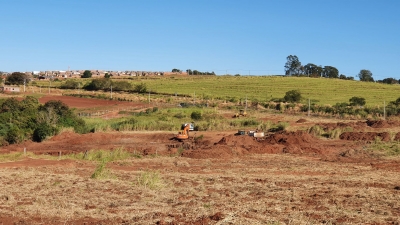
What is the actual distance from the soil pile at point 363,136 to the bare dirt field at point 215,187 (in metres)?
2.03

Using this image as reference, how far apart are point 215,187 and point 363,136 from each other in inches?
828

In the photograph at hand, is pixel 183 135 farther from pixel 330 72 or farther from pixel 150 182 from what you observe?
pixel 330 72

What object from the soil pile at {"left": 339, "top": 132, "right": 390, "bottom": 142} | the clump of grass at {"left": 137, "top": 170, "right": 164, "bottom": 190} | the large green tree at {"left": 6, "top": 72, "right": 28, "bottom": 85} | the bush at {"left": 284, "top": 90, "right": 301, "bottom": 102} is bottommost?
the soil pile at {"left": 339, "top": 132, "right": 390, "bottom": 142}

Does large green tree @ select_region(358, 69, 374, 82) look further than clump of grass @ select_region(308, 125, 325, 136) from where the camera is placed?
Yes

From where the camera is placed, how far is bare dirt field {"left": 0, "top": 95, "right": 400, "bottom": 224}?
11.7 m

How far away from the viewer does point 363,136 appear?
1366 inches

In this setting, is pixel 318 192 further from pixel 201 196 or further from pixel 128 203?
pixel 128 203

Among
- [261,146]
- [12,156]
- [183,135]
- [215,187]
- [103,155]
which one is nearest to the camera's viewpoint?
[215,187]

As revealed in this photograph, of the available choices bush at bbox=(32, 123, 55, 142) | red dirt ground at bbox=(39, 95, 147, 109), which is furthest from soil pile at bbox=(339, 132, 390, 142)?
red dirt ground at bbox=(39, 95, 147, 109)

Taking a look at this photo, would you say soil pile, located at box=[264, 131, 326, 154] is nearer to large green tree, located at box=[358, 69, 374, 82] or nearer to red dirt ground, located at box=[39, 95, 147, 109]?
red dirt ground, located at box=[39, 95, 147, 109]

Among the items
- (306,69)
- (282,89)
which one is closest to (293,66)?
(306,69)

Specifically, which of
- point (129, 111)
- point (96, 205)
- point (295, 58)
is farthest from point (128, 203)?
point (295, 58)

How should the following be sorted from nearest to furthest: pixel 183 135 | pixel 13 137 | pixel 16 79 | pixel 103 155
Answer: pixel 103 155
pixel 13 137
pixel 183 135
pixel 16 79

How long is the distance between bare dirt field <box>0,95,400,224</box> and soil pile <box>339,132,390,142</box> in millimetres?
2031
